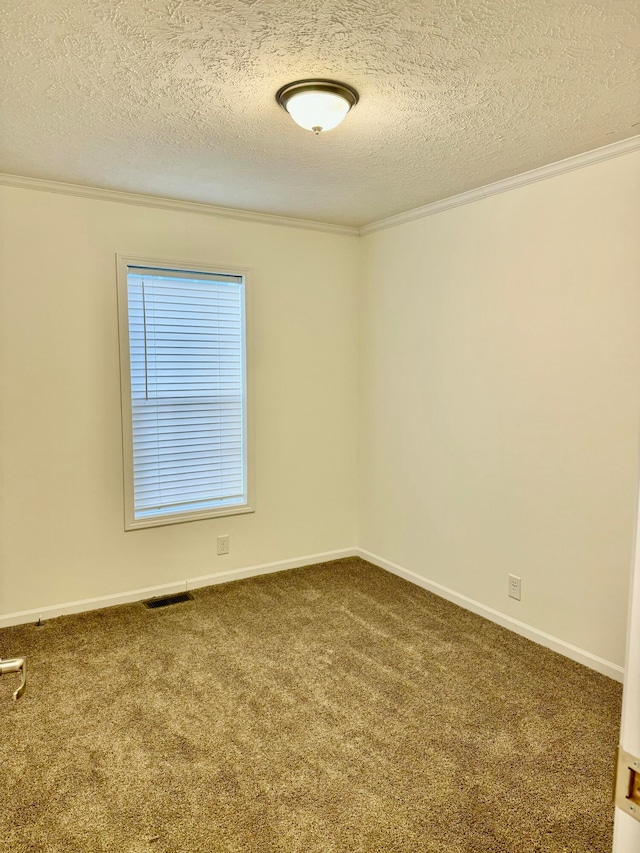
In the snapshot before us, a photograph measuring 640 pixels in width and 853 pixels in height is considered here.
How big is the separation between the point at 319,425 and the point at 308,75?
2.53 metres

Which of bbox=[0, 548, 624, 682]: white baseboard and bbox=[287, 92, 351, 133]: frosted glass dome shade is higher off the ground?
bbox=[287, 92, 351, 133]: frosted glass dome shade

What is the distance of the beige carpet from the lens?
5.72 feet

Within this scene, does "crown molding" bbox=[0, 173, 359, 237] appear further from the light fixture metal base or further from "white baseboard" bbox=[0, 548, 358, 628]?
"white baseboard" bbox=[0, 548, 358, 628]

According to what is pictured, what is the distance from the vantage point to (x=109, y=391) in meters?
3.33

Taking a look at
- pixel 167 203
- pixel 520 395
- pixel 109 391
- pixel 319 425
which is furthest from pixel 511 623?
pixel 167 203

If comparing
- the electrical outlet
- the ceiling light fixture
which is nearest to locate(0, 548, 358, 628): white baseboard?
the electrical outlet

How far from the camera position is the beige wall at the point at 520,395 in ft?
8.40

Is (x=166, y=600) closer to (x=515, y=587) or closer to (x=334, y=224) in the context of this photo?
(x=515, y=587)

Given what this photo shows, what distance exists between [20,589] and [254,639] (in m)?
1.37

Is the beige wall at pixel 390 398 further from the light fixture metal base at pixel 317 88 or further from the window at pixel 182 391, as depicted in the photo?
the light fixture metal base at pixel 317 88

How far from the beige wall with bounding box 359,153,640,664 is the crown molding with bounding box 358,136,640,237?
4cm

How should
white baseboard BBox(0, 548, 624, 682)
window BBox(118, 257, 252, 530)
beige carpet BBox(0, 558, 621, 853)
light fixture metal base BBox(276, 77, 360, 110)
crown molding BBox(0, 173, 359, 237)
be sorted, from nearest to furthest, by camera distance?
beige carpet BBox(0, 558, 621, 853) → light fixture metal base BBox(276, 77, 360, 110) → white baseboard BBox(0, 548, 624, 682) → crown molding BBox(0, 173, 359, 237) → window BBox(118, 257, 252, 530)

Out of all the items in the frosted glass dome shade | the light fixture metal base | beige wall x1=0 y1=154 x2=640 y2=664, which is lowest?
beige wall x1=0 y1=154 x2=640 y2=664

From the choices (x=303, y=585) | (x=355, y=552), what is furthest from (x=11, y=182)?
(x=355, y=552)
